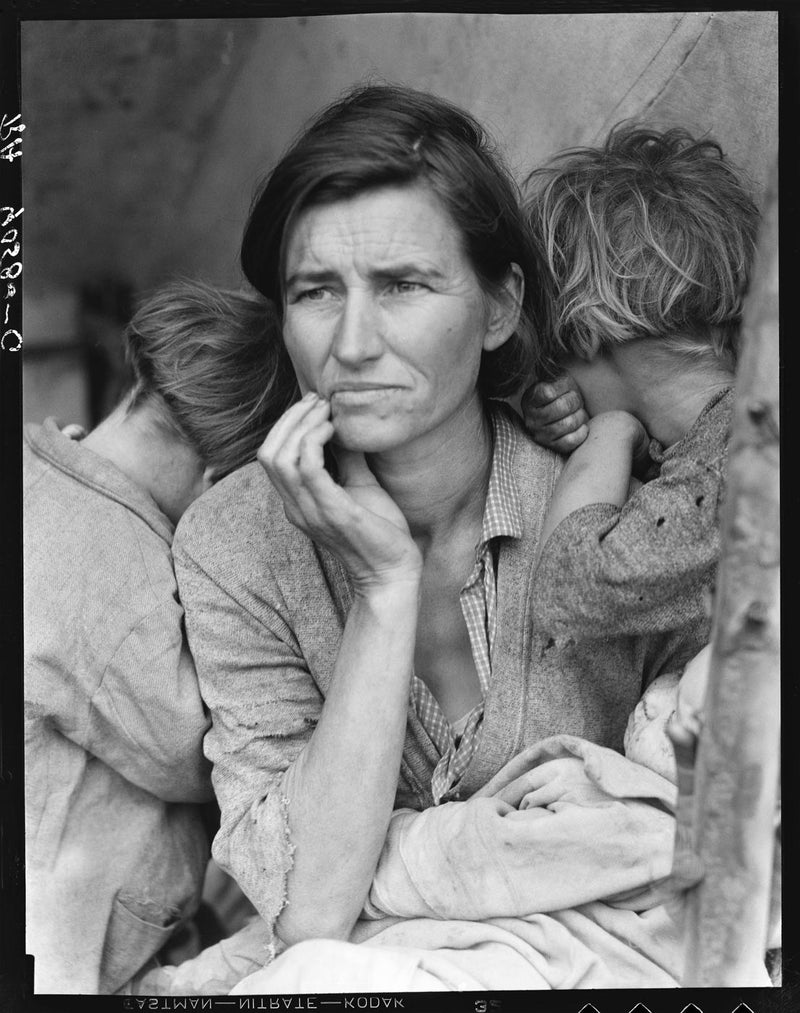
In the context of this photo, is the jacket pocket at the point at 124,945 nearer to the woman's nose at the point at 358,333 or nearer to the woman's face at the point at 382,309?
the woman's face at the point at 382,309

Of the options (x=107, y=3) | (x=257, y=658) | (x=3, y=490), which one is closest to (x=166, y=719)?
(x=257, y=658)

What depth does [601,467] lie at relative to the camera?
213 centimetres

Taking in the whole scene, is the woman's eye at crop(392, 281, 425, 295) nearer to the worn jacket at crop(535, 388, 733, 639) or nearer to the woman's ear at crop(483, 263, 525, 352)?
the woman's ear at crop(483, 263, 525, 352)

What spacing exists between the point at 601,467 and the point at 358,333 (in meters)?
0.48

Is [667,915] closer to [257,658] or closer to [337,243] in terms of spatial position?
[257,658]

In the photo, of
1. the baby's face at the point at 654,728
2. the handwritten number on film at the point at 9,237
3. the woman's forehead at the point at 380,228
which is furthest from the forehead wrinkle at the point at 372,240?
the baby's face at the point at 654,728

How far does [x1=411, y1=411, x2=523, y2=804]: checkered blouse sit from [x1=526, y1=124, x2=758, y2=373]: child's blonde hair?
0.93ft

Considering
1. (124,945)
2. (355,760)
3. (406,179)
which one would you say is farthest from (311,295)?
(124,945)

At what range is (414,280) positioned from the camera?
2.00 metres

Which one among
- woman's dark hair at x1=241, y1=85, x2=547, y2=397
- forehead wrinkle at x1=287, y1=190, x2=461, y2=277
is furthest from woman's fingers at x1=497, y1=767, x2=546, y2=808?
forehead wrinkle at x1=287, y1=190, x2=461, y2=277

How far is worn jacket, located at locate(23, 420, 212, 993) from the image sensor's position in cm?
217

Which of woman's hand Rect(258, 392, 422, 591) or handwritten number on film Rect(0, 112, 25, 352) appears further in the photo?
handwritten number on film Rect(0, 112, 25, 352)

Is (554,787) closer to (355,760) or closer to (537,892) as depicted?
(537,892)

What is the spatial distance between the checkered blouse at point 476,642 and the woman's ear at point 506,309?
227mm
